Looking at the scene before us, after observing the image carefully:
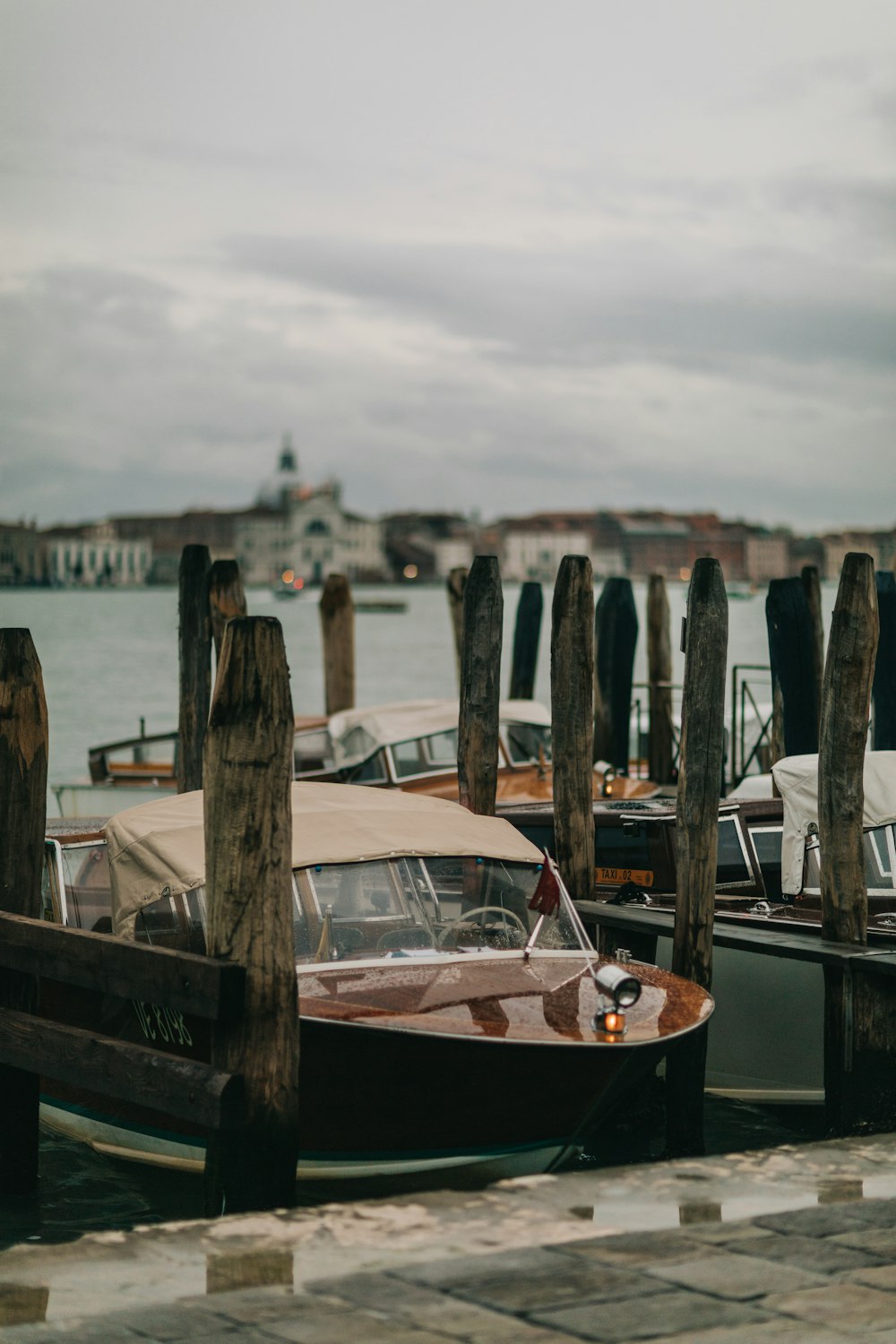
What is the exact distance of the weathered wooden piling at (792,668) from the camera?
15.6m

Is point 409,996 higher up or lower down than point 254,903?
lower down

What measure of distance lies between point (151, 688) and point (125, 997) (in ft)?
190

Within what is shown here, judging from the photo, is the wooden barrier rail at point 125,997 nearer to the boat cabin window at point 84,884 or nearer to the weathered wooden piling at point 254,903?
the weathered wooden piling at point 254,903

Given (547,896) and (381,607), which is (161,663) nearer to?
(547,896)

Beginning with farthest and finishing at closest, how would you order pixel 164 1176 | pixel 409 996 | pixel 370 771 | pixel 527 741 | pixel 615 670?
pixel 615 670, pixel 527 741, pixel 370 771, pixel 164 1176, pixel 409 996

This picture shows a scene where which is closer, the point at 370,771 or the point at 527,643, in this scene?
the point at 370,771

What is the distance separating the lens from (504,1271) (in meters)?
4.21

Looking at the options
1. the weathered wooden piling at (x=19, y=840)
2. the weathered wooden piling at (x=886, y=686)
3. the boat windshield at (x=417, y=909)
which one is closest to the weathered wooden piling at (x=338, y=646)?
the weathered wooden piling at (x=886, y=686)

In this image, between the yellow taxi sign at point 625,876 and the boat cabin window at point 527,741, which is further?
the boat cabin window at point 527,741

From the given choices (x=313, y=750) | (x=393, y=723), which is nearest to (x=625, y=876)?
(x=393, y=723)

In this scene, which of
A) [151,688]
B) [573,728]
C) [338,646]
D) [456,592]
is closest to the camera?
[573,728]

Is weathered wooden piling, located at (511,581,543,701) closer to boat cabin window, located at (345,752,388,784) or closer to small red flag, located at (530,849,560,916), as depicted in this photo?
boat cabin window, located at (345,752,388,784)

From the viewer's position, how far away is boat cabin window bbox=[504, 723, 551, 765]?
15820 mm

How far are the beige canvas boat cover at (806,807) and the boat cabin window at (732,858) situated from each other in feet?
2.21
